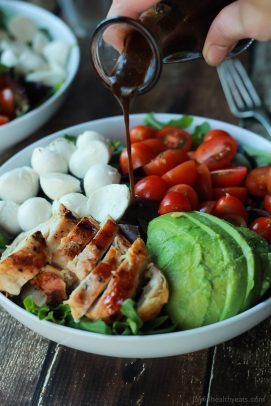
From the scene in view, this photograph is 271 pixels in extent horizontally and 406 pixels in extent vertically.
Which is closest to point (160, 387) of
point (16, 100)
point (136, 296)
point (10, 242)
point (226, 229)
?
point (136, 296)

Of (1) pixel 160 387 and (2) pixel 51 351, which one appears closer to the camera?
(1) pixel 160 387

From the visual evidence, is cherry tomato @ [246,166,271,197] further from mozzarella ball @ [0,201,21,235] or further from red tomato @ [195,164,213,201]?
mozzarella ball @ [0,201,21,235]

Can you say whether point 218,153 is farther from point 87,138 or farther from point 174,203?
point 87,138

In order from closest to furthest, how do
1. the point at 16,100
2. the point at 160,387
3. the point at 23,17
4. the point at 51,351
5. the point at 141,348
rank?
the point at 141,348 → the point at 160,387 → the point at 51,351 → the point at 16,100 → the point at 23,17

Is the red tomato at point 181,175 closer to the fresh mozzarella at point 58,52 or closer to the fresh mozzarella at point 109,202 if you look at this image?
the fresh mozzarella at point 109,202

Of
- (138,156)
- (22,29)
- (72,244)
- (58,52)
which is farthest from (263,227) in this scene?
(22,29)

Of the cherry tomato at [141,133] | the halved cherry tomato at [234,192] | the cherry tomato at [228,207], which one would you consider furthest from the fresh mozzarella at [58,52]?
the cherry tomato at [228,207]

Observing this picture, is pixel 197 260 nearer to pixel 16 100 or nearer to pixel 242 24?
pixel 242 24
